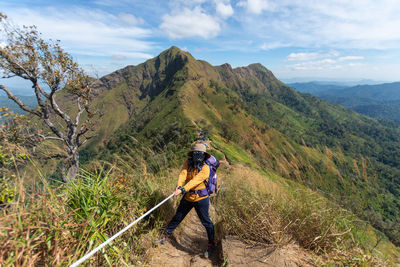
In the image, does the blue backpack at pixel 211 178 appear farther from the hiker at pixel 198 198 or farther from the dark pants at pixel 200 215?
the dark pants at pixel 200 215

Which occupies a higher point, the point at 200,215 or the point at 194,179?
the point at 194,179

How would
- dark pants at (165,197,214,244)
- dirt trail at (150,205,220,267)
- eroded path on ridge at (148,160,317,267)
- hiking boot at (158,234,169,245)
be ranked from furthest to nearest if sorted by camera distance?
dark pants at (165,197,214,244) → hiking boot at (158,234,169,245) → dirt trail at (150,205,220,267) → eroded path on ridge at (148,160,317,267)

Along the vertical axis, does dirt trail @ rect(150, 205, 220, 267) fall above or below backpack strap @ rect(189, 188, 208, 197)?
below

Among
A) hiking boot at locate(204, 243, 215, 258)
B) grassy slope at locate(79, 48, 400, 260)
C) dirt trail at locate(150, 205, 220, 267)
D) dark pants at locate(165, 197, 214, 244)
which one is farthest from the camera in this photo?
grassy slope at locate(79, 48, 400, 260)

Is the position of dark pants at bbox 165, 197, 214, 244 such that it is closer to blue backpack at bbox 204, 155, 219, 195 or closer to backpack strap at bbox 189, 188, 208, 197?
backpack strap at bbox 189, 188, 208, 197

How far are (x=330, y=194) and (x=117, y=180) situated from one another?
4561 mm

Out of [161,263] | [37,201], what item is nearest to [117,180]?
[37,201]

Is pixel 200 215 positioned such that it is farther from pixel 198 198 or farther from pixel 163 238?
pixel 163 238

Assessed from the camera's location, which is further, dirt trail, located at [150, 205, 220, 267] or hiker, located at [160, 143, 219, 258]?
hiker, located at [160, 143, 219, 258]

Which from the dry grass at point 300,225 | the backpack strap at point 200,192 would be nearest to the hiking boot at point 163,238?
the backpack strap at point 200,192

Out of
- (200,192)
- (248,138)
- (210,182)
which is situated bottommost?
(248,138)

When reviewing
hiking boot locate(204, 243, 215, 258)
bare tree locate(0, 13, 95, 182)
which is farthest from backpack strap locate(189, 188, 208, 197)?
bare tree locate(0, 13, 95, 182)

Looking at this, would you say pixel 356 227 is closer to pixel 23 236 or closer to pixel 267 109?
pixel 23 236

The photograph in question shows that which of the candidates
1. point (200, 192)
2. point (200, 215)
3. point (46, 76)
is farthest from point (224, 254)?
point (46, 76)
